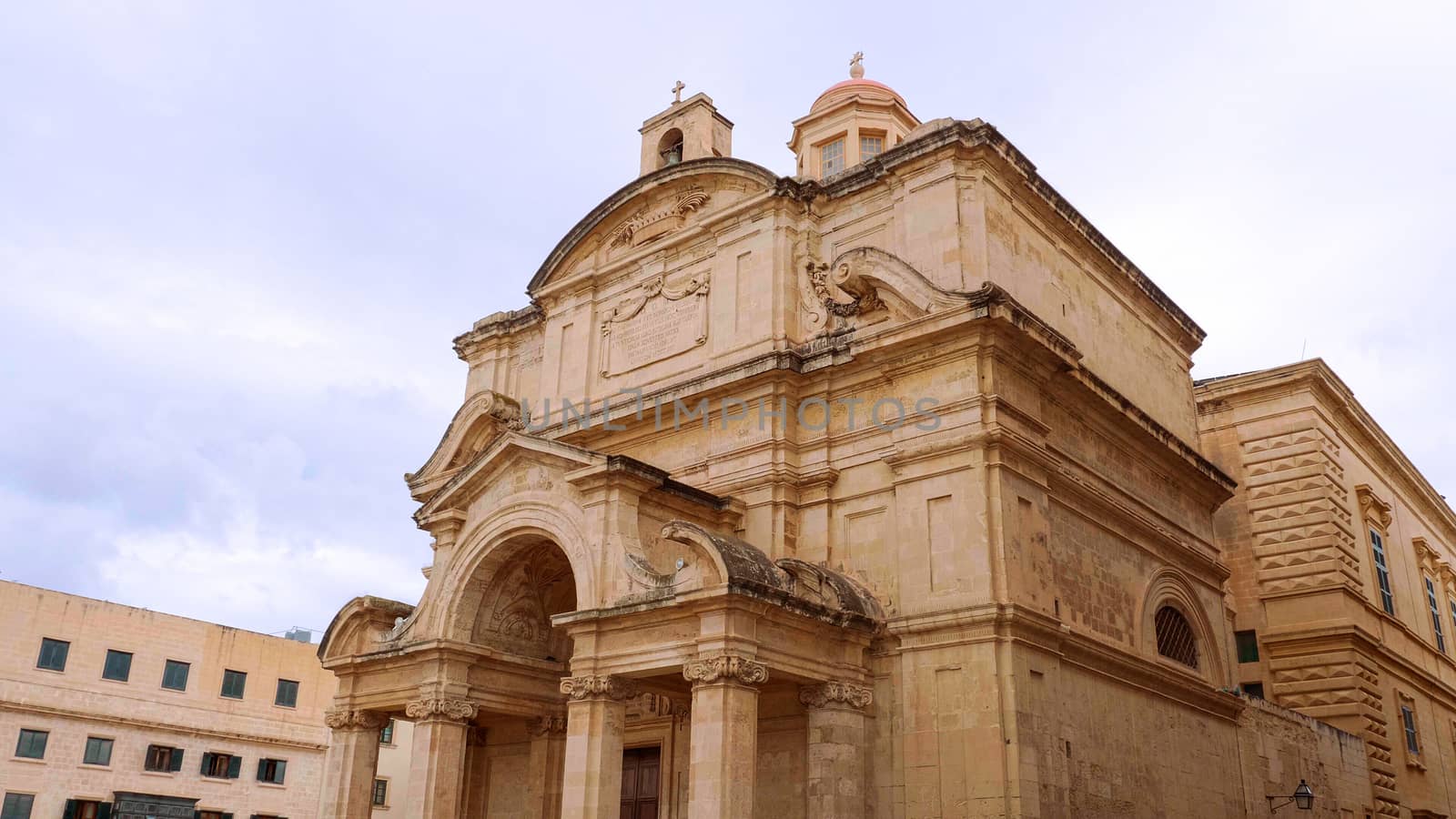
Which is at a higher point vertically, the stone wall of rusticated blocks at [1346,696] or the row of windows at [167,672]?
the row of windows at [167,672]

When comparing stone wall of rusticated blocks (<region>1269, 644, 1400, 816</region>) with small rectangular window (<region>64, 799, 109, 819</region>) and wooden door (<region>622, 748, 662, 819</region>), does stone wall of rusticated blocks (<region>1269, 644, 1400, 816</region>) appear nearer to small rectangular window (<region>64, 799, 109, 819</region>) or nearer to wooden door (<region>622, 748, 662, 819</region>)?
wooden door (<region>622, 748, 662, 819</region>)

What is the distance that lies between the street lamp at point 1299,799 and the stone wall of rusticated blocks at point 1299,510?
596 centimetres

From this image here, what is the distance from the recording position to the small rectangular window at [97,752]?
103ft

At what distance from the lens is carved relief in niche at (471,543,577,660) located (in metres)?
18.4

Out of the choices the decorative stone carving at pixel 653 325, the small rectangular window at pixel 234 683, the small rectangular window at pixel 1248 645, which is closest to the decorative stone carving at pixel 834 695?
the decorative stone carving at pixel 653 325

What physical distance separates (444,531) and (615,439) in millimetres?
3477

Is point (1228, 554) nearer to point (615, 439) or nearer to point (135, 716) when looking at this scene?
point (615, 439)

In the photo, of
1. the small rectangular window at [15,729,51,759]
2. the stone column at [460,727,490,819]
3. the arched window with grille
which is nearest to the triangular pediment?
the stone column at [460,727,490,819]

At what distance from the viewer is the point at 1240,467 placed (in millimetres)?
27359

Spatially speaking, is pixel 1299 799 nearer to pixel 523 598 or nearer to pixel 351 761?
pixel 523 598

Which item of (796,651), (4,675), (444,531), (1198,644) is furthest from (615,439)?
(4,675)

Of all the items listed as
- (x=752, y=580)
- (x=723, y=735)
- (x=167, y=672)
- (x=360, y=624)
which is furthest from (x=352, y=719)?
(x=167, y=672)

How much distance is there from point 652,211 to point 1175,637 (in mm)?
11870

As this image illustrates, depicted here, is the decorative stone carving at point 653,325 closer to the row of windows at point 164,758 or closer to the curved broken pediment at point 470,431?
the curved broken pediment at point 470,431
